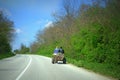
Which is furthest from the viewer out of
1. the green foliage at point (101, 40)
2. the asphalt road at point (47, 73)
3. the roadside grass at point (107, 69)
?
the green foliage at point (101, 40)

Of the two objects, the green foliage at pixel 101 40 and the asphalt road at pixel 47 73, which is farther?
the green foliage at pixel 101 40

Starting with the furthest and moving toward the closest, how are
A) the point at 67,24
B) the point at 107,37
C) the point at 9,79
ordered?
the point at 67,24 → the point at 107,37 → the point at 9,79

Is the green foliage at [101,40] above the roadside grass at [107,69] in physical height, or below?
above

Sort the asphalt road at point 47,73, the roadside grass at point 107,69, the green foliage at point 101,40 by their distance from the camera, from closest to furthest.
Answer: the asphalt road at point 47,73 → the roadside grass at point 107,69 → the green foliage at point 101,40

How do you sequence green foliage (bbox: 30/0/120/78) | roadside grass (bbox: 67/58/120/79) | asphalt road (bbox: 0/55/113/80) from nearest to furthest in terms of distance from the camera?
asphalt road (bbox: 0/55/113/80)
roadside grass (bbox: 67/58/120/79)
green foliage (bbox: 30/0/120/78)

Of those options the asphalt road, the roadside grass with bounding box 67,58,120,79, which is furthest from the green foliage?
the asphalt road

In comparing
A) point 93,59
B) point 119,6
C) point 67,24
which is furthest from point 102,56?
point 67,24

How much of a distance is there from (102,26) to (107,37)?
1.41 metres

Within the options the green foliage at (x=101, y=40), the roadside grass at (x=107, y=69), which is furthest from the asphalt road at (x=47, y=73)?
the green foliage at (x=101, y=40)

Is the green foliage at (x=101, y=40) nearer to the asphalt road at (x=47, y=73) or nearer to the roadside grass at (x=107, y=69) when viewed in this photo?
the roadside grass at (x=107, y=69)

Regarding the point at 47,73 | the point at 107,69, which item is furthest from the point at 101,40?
the point at 47,73

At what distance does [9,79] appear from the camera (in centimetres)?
1602

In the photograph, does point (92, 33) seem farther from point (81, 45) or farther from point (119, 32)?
point (119, 32)

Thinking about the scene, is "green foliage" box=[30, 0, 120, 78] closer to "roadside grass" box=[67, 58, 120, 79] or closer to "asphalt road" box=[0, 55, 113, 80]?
"roadside grass" box=[67, 58, 120, 79]
